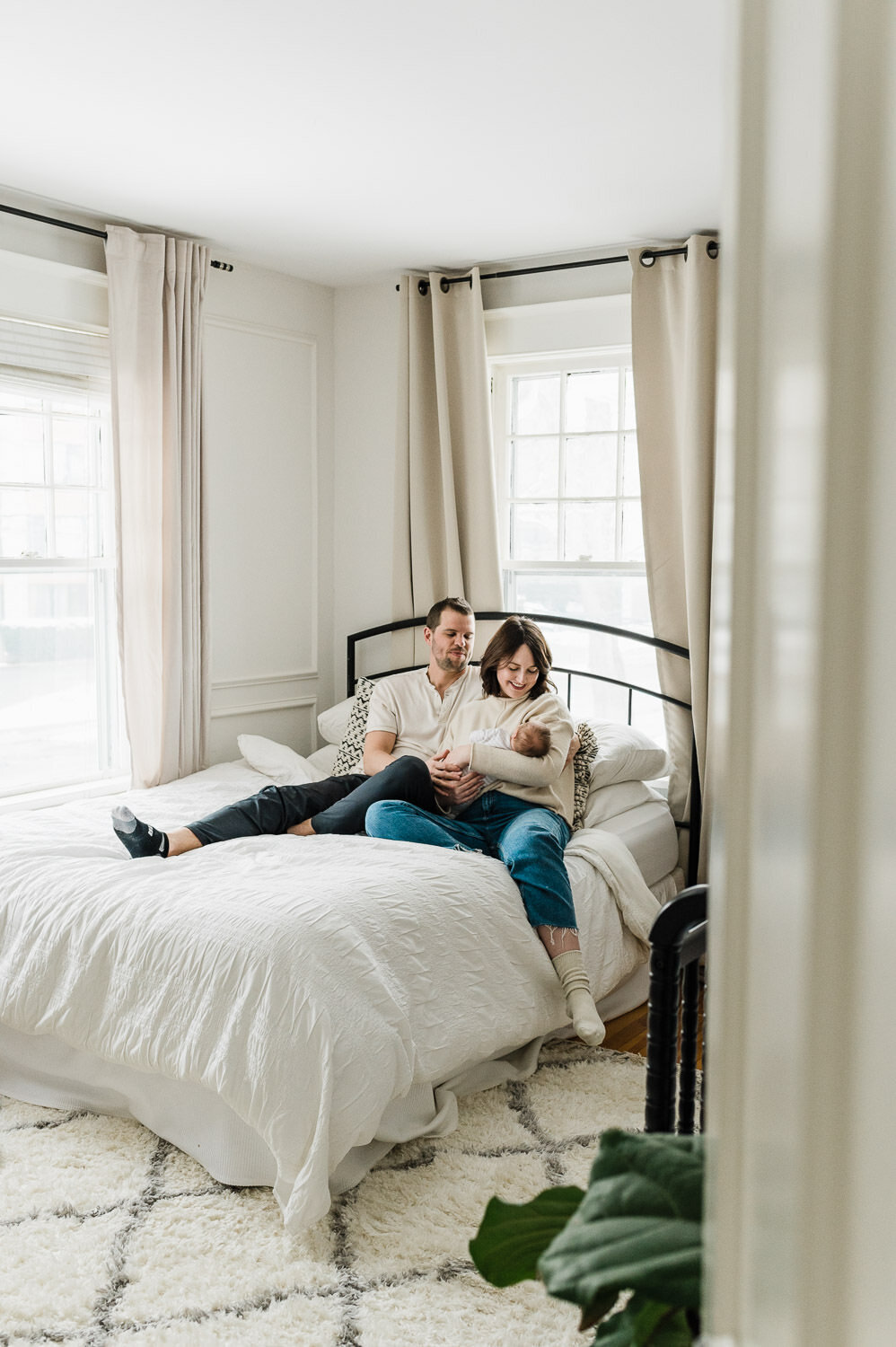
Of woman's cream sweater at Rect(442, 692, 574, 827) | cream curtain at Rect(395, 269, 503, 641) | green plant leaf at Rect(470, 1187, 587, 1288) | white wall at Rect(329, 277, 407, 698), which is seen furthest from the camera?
white wall at Rect(329, 277, 407, 698)

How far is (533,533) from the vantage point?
4.43 meters

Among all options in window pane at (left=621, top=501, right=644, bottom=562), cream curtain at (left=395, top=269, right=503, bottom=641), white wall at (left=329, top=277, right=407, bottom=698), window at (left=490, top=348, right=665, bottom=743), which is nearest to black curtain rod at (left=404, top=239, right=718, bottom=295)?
cream curtain at (left=395, top=269, right=503, bottom=641)

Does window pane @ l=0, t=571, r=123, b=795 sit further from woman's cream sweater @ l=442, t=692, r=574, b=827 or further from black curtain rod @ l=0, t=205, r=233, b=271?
woman's cream sweater @ l=442, t=692, r=574, b=827

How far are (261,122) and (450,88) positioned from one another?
0.54 meters

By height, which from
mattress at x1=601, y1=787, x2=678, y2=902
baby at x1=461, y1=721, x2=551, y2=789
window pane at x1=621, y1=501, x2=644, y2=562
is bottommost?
mattress at x1=601, y1=787, x2=678, y2=902

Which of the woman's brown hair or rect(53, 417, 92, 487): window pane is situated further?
rect(53, 417, 92, 487): window pane

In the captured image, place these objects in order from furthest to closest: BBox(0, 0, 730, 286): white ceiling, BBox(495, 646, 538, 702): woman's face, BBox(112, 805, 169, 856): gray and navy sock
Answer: BBox(495, 646, 538, 702): woman's face < BBox(112, 805, 169, 856): gray and navy sock < BBox(0, 0, 730, 286): white ceiling

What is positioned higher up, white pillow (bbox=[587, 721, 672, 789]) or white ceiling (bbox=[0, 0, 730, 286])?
white ceiling (bbox=[0, 0, 730, 286])

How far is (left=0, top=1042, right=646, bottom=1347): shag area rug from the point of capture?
178 centimetres

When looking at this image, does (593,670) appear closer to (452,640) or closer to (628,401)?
(452,640)

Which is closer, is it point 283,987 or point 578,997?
point 283,987

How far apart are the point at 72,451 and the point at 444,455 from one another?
1.41 m

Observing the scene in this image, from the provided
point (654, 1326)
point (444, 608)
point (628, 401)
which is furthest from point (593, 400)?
point (654, 1326)

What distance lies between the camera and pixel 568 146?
9.89 ft
